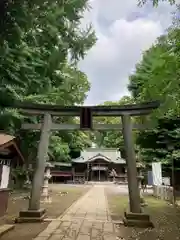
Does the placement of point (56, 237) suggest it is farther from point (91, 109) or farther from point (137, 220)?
point (91, 109)

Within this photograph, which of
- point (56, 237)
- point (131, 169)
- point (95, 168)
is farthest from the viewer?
point (95, 168)

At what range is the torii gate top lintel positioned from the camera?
8.35m

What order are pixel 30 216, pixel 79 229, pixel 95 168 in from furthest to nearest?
1. pixel 95 168
2. pixel 30 216
3. pixel 79 229

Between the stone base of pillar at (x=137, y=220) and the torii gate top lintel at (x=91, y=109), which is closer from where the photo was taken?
the stone base of pillar at (x=137, y=220)

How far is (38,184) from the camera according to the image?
25.9ft

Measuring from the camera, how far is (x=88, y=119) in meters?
8.55

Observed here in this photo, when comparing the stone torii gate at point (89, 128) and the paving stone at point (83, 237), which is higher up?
the stone torii gate at point (89, 128)

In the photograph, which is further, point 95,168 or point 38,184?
point 95,168

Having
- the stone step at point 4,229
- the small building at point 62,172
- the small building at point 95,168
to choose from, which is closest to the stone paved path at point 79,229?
the stone step at point 4,229

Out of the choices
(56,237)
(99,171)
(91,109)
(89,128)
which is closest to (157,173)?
(89,128)

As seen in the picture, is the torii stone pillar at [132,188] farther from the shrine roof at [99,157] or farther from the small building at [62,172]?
the shrine roof at [99,157]

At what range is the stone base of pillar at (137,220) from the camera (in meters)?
7.21

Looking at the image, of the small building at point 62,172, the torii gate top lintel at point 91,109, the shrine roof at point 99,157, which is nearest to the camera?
the torii gate top lintel at point 91,109

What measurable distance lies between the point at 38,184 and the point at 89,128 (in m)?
2.30
